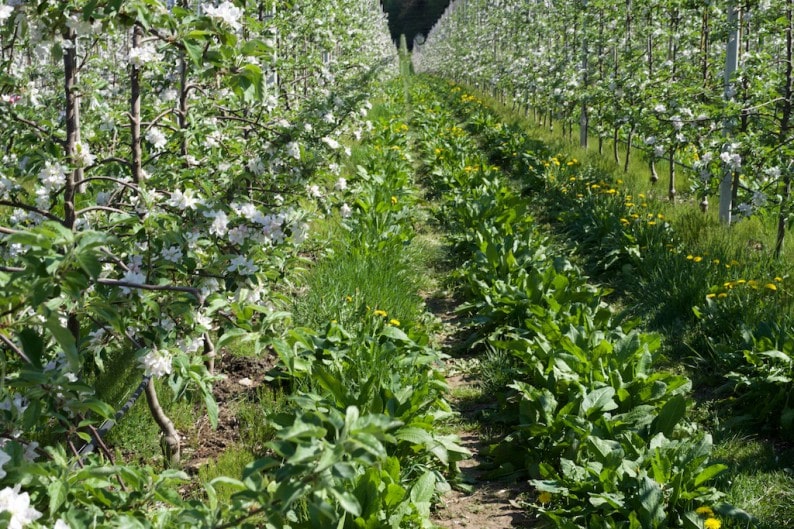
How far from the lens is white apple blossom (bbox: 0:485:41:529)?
1.41 meters

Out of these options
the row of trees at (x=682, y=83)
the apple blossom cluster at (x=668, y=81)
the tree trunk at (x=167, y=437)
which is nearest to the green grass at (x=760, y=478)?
the row of trees at (x=682, y=83)

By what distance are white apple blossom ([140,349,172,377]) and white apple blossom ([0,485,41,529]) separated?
79 cm

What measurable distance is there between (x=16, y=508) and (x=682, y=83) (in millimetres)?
8462

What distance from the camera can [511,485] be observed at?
3.58m

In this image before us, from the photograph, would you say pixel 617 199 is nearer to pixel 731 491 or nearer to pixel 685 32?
pixel 685 32

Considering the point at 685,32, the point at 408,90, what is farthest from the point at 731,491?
the point at 408,90

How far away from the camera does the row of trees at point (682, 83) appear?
5688 mm

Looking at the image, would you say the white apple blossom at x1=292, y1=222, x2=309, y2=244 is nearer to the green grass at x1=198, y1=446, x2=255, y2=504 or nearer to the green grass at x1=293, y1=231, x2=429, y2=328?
the green grass at x1=198, y1=446, x2=255, y2=504

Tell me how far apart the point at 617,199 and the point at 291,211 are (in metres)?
5.48

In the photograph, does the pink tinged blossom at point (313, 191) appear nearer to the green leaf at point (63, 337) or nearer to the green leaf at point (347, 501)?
the green leaf at point (63, 337)

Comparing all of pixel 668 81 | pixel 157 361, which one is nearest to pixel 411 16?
pixel 668 81

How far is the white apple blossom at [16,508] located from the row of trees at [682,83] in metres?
5.12

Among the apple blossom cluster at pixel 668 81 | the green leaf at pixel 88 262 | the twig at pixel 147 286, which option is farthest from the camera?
the apple blossom cluster at pixel 668 81

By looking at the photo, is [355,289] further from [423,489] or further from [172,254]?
[172,254]
